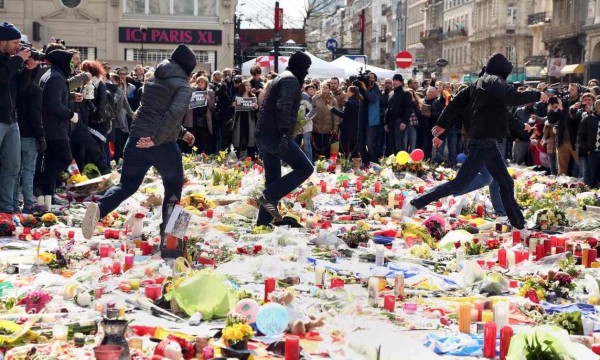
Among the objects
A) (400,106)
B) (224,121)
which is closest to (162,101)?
(400,106)

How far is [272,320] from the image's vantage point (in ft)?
24.0

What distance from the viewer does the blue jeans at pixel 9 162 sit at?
12688 millimetres

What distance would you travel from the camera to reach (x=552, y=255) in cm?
1052

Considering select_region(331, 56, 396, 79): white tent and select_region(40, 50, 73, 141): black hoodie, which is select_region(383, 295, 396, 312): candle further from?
select_region(331, 56, 396, 79): white tent

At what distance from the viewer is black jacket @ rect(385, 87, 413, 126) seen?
22859mm

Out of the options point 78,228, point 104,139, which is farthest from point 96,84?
point 78,228

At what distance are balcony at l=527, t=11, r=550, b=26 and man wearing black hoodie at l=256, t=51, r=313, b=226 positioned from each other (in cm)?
7542

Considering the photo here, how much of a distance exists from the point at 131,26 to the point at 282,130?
43282 mm

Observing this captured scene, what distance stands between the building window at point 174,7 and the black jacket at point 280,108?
43.8 meters

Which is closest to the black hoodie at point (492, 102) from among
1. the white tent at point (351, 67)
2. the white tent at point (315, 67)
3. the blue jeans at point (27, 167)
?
the blue jeans at point (27, 167)

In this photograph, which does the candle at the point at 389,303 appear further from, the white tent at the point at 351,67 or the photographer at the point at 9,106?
the white tent at the point at 351,67

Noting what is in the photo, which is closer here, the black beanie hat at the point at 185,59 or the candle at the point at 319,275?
the candle at the point at 319,275

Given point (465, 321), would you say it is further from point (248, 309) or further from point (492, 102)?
point (492, 102)

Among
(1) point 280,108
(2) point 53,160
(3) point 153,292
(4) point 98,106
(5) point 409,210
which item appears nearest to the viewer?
(3) point 153,292
